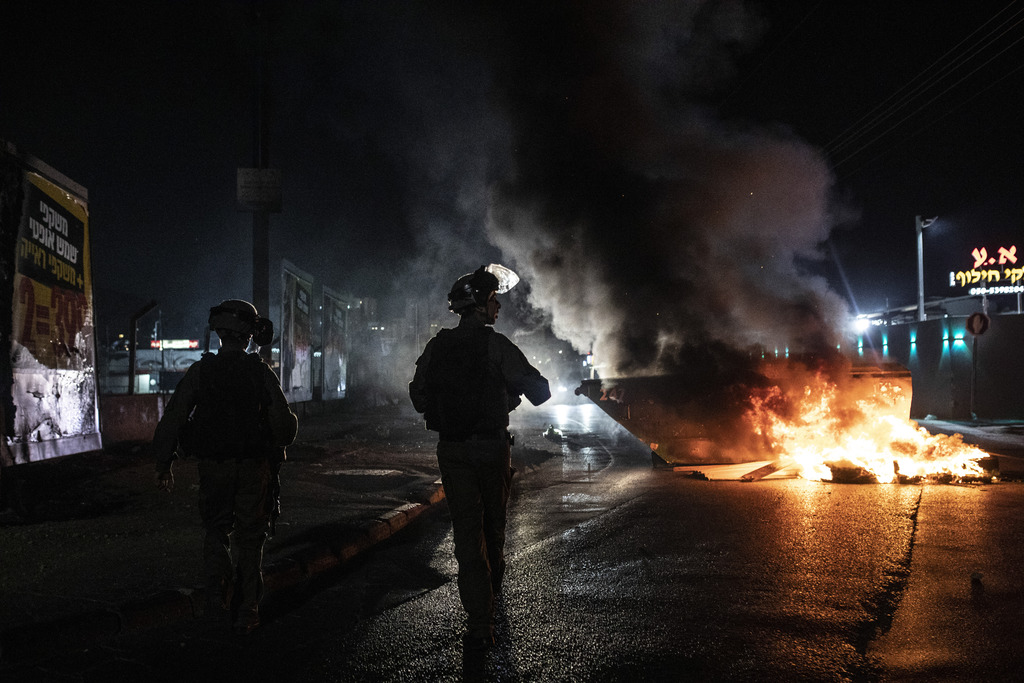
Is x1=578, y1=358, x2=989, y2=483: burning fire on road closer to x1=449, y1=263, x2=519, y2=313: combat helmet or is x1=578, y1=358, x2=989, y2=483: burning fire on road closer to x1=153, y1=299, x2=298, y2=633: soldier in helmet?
x1=449, y1=263, x2=519, y2=313: combat helmet

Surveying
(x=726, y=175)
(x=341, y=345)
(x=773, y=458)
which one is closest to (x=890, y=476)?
(x=773, y=458)

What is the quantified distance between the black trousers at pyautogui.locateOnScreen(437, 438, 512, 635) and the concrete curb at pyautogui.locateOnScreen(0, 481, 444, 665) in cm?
144

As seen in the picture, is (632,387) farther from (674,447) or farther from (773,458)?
(773,458)

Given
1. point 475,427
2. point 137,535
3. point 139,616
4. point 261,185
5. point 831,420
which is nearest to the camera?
point 475,427

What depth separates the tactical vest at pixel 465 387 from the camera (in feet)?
11.9

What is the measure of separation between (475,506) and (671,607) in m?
1.31

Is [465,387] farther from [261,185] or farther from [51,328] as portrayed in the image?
[261,185]

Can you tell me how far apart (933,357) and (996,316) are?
6.42ft

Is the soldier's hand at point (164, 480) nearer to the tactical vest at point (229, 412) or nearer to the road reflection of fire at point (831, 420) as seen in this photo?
the tactical vest at point (229, 412)

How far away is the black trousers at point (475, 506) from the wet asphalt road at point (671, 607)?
0.26 meters

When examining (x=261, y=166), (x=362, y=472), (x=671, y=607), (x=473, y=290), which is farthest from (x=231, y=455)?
(x=261, y=166)

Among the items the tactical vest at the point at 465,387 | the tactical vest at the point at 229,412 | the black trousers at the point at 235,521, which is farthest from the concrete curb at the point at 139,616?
the tactical vest at the point at 465,387

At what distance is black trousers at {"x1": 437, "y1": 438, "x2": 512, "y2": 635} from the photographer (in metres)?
3.49

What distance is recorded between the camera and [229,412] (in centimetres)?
373
